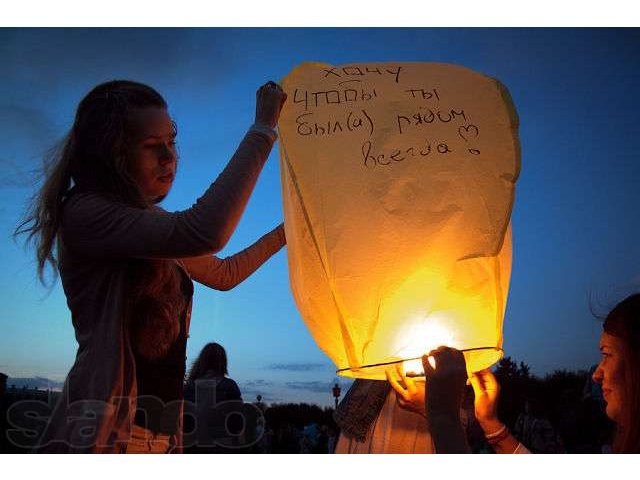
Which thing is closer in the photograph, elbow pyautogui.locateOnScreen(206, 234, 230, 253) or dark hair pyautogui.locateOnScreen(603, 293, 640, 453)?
elbow pyautogui.locateOnScreen(206, 234, 230, 253)

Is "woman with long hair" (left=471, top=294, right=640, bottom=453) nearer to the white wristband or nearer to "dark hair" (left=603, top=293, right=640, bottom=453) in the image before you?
"dark hair" (left=603, top=293, right=640, bottom=453)

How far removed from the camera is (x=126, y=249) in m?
0.91

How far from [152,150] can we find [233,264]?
363mm

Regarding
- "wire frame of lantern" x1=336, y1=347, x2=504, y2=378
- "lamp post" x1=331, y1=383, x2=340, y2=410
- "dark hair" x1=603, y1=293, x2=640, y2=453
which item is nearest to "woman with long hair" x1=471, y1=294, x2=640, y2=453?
"dark hair" x1=603, y1=293, x2=640, y2=453

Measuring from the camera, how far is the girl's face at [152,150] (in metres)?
1.04

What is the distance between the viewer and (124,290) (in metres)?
0.94

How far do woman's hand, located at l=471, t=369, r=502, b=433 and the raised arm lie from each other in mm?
518

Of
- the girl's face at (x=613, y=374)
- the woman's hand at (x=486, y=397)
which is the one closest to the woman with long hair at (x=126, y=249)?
the woman's hand at (x=486, y=397)

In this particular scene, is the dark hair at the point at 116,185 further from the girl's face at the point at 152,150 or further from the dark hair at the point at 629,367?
the dark hair at the point at 629,367

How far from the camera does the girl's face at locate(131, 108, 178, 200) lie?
1.04 meters

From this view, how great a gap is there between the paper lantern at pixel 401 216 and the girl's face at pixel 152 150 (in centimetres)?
20

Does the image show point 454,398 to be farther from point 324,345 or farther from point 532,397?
point 532,397

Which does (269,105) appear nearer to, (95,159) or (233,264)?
(95,159)
